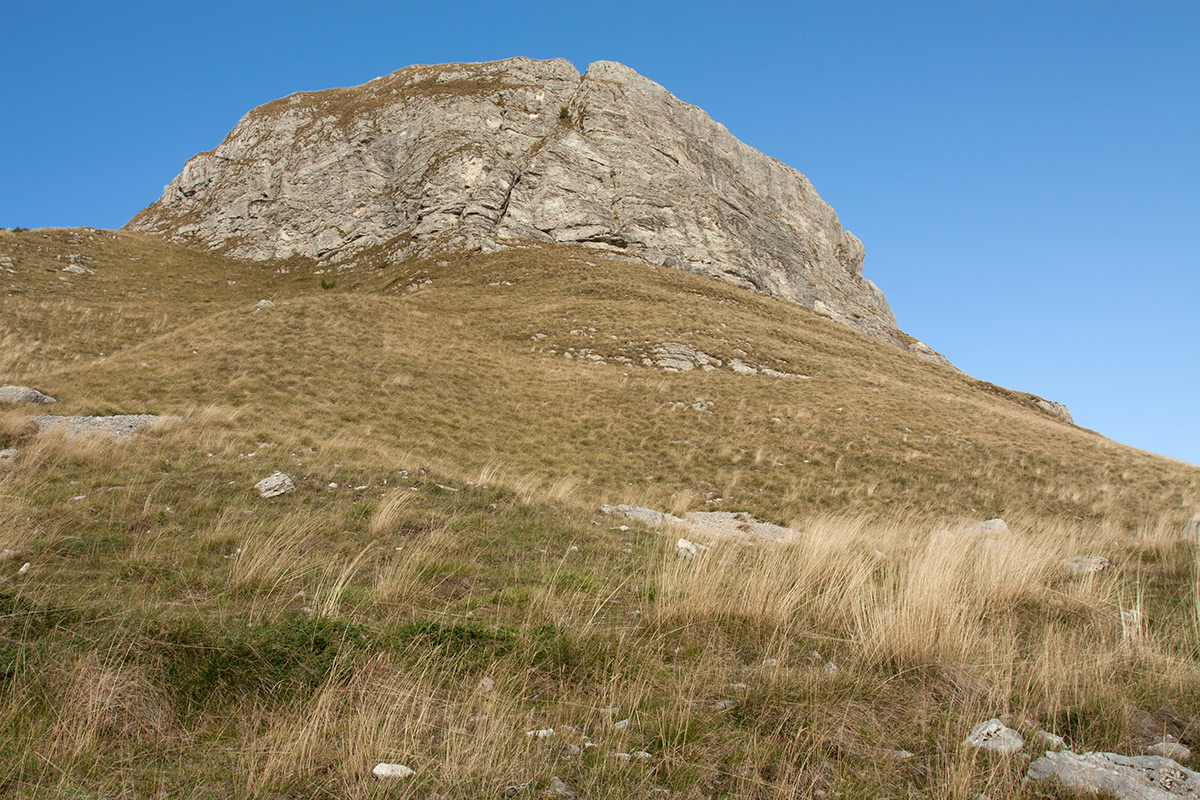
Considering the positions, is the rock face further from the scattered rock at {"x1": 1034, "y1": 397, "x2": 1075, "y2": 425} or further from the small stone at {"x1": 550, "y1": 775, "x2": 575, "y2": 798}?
the small stone at {"x1": 550, "y1": 775, "x2": 575, "y2": 798}

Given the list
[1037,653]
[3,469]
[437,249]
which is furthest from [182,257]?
[1037,653]

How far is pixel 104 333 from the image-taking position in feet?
82.4

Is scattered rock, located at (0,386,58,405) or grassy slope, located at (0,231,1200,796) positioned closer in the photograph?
grassy slope, located at (0,231,1200,796)

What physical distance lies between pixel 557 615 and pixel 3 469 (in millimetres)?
9035

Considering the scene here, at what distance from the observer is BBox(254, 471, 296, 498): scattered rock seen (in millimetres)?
8098

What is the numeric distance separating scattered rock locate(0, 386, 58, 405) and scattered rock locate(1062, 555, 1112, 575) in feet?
64.0

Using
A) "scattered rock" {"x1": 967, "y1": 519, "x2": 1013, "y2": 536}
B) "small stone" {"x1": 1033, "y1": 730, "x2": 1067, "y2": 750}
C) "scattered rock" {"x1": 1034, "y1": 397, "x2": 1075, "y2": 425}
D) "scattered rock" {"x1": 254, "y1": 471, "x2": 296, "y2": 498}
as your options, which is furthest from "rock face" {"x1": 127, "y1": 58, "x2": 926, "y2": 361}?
"small stone" {"x1": 1033, "y1": 730, "x2": 1067, "y2": 750}

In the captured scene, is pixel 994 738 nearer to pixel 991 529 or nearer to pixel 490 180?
pixel 991 529

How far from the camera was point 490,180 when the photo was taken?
53750 mm

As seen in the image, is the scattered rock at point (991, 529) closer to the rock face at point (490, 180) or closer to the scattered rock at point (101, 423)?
the scattered rock at point (101, 423)

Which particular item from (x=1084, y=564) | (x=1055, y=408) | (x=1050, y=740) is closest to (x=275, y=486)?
(x=1050, y=740)

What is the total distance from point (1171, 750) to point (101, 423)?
54.0 feet

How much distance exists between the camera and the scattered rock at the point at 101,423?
1081cm

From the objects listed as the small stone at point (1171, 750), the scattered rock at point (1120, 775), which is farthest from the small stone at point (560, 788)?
the small stone at point (1171, 750)
